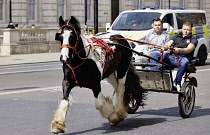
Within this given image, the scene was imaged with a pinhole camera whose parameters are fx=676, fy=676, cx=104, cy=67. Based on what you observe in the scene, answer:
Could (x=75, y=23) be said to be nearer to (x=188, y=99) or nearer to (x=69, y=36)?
(x=69, y=36)

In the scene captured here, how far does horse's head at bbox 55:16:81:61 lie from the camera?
978cm

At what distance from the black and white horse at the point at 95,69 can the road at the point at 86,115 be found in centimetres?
45

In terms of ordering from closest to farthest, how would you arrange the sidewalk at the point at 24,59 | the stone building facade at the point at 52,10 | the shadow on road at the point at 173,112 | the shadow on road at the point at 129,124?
the shadow on road at the point at 129,124 < the shadow on road at the point at 173,112 < the sidewalk at the point at 24,59 < the stone building facade at the point at 52,10

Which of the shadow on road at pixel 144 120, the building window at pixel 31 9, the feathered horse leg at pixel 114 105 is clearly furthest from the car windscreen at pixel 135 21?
the building window at pixel 31 9

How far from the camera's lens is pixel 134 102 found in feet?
40.2

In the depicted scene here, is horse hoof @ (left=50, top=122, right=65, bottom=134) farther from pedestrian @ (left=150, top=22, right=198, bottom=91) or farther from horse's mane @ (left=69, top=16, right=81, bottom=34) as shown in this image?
pedestrian @ (left=150, top=22, right=198, bottom=91)

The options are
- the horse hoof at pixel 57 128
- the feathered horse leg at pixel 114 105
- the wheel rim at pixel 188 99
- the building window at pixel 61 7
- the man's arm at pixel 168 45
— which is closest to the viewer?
the horse hoof at pixel 57 128

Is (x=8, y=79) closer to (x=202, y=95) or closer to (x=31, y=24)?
(x=202, y=95)

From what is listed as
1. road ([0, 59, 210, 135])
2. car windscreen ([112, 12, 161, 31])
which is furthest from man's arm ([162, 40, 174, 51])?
car windscreen ([112, 12, 161, 31])

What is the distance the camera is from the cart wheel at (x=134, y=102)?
11.7 metres

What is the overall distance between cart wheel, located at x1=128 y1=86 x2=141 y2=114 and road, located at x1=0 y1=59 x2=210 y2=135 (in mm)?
110

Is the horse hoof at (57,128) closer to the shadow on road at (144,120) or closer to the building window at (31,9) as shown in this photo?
the shadow on road at (144,120)

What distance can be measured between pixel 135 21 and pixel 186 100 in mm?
12496

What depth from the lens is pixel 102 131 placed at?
1049 cm
